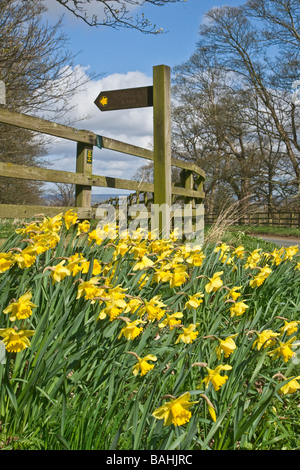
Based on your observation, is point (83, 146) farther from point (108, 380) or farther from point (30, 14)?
point (30, 14)

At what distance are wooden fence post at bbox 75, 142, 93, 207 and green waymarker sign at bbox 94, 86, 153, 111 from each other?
69 centimetres

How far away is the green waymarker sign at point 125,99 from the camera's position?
507cm

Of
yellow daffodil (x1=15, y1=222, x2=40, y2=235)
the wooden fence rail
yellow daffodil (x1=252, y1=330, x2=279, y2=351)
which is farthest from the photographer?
the wooden fence rail

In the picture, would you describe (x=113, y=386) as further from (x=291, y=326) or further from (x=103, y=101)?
(x=103, y=101)

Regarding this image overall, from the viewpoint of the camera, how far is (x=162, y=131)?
Result: 522 cm

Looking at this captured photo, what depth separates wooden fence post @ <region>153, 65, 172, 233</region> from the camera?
5.12m

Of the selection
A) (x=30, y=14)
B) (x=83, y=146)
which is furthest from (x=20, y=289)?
(x=30, y=14)

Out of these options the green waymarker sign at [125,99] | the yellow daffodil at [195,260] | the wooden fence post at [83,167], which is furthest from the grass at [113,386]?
the green waymarker sign at [125,99]

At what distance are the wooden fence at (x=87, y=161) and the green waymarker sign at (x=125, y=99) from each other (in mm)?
106

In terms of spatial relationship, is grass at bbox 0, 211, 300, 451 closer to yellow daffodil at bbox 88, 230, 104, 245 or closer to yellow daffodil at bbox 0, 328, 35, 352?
yellow daffodil at bbox 0, 328, 35, 352

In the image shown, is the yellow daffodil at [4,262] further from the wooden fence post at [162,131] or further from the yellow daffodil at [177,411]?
the wooden fence post at [162,131]

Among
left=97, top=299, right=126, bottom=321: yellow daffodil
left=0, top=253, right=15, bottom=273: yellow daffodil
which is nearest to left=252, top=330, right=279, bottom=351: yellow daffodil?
left=97, top=299, right=126, bottom=321: yellow daffodil

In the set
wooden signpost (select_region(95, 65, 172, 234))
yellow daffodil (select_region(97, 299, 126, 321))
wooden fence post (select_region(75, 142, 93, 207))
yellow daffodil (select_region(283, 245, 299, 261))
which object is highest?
wooden signpost (select_region(95, 65, 172, 234))

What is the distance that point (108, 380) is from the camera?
1.59 m
